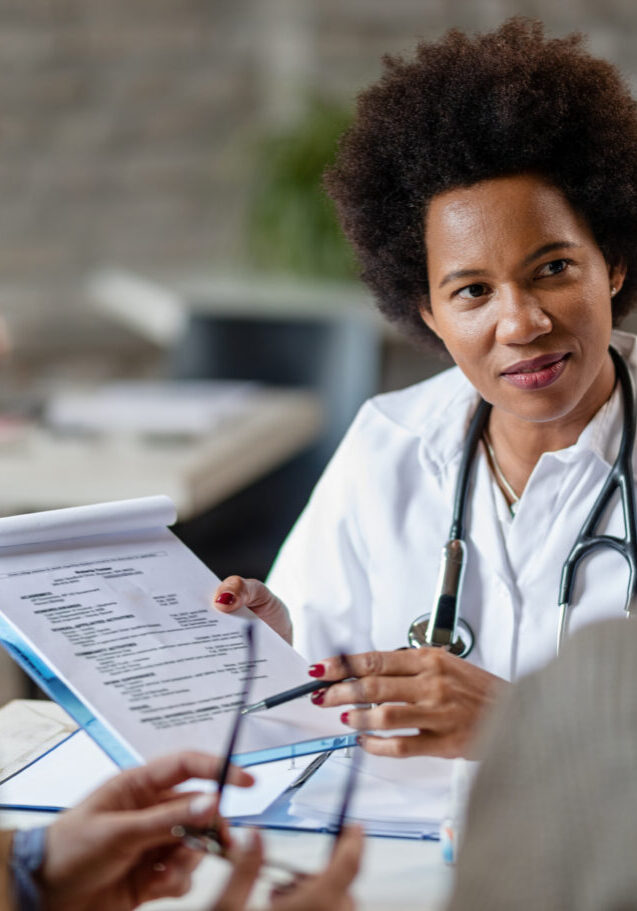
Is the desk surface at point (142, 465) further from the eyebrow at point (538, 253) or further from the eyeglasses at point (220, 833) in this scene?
the eyeglasses at point (220, 833)

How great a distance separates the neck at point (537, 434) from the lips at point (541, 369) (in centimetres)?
9

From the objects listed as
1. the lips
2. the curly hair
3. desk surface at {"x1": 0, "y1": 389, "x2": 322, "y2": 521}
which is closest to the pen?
the lips

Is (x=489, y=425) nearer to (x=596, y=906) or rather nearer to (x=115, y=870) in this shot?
(x=115, y=870)

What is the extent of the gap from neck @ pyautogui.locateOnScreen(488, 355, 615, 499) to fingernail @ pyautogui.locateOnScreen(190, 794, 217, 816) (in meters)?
0.68

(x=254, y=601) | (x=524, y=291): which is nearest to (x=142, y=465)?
(x=254, y=601)

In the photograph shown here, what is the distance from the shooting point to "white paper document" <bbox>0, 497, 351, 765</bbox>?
0.97m

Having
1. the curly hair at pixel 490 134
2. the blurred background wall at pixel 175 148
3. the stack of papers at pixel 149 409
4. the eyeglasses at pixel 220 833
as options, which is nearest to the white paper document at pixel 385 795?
the eyeglasses at pixel 220 833

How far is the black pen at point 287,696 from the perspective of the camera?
1.00m

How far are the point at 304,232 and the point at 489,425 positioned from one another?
7.65ft

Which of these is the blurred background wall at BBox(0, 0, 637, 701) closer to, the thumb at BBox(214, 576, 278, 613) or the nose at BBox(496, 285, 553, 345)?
the nose at BBox(496, 285, 553, 345)

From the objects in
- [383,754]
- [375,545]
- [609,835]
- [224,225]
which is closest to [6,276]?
[224,225]

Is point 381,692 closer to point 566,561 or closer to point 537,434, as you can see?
point 566,561

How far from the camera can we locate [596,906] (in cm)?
56

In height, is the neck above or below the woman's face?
below
